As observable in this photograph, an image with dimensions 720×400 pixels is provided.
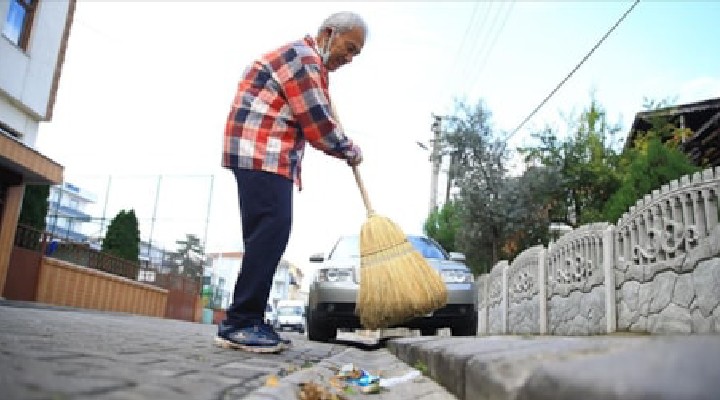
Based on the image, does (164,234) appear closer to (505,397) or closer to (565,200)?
(565,200)

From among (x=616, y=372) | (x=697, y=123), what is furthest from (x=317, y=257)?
(x=697, y=123)

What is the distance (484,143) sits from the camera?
16.3m

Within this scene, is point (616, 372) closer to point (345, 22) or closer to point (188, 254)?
point (345, 22)

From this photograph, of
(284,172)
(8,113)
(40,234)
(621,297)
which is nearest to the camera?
(284,172)

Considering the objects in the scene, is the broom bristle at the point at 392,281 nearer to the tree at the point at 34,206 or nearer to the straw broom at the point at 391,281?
the straw broom at the point at 391,281

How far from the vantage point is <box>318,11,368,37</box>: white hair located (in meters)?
3.22

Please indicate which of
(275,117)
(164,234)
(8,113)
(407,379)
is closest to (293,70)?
(275,117)

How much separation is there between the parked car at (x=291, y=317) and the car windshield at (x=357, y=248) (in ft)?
75.0

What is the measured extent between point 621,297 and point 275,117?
4617 millimetres

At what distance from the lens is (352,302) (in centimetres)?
567

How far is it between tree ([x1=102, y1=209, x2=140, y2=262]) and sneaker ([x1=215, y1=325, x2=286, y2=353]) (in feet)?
55.2

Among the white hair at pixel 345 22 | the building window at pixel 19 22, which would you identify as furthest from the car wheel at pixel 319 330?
the building window at pixel 19 22

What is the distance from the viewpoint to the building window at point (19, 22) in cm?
1026

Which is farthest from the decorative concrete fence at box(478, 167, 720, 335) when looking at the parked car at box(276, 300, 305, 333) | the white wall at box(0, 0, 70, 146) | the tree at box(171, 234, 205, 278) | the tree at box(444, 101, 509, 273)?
the parked car at box(276, 300, 305, 333)
